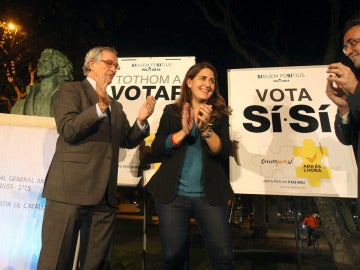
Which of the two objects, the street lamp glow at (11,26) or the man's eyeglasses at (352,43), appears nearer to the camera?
the man's eyeglasses at (352,43)

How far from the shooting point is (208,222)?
241 centimetres

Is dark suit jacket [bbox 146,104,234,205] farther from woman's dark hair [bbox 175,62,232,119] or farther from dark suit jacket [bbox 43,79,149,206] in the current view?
dark suit jacket [bbox 43,79,149,206]

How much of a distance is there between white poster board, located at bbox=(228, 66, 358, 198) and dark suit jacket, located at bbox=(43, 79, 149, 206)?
63.0 inches

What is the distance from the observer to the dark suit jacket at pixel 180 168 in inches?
95.9

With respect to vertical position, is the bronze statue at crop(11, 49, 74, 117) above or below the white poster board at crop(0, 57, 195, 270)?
above

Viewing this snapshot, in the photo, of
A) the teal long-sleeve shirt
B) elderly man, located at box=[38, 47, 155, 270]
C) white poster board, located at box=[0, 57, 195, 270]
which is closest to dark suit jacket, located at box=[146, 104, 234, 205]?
the teal long-sleeve shirt

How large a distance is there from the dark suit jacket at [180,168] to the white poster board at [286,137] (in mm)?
991

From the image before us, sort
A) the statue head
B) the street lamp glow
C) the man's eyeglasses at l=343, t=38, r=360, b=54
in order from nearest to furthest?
the man's eyeglasses at l=343, t=38, r=360, b=54 < the statue head < the street lamp glow

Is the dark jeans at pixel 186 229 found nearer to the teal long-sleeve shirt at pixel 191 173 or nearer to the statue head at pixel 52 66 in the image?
the teal long-sleeve shirt at pixel 191 173

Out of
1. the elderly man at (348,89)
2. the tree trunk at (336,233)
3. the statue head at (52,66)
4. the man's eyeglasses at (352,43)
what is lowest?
the tree trunk at (336,233)

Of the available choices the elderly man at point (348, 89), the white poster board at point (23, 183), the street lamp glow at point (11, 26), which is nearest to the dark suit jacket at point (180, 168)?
→ the elderly man at point (348, 89)

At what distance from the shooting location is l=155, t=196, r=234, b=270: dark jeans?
2.38 metres

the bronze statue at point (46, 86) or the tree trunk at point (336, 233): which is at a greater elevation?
the bronze statue at point (46, 86)

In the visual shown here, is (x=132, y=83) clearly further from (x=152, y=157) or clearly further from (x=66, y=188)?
(x=66, y=188)
